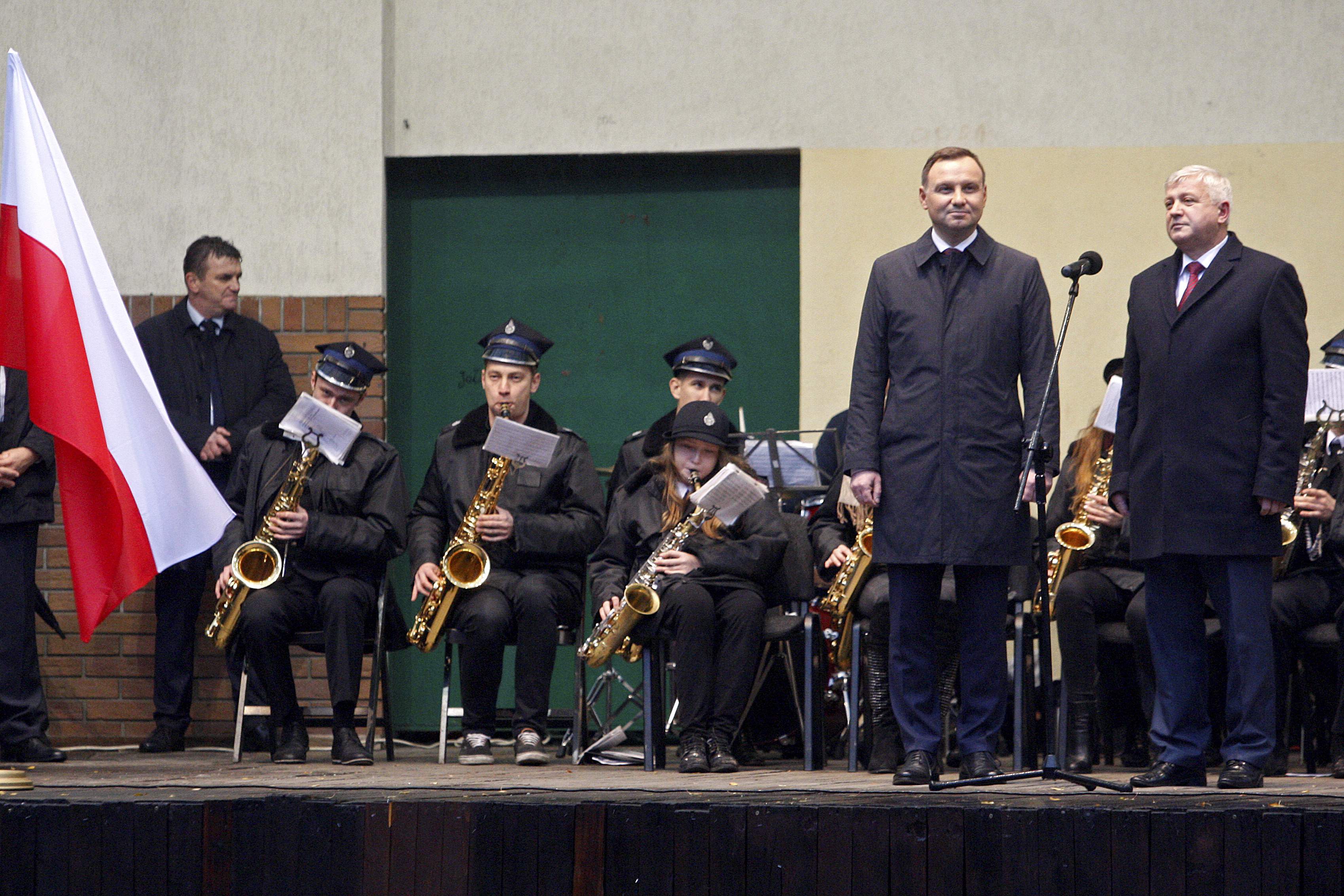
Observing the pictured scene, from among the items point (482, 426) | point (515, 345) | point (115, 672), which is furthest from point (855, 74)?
point (115, 672)

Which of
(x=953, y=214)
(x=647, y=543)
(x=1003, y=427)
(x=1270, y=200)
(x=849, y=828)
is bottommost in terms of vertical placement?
(x=849, y=828)

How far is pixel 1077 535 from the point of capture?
20.2ft

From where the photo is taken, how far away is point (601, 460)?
8008 mm

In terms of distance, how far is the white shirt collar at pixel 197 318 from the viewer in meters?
7.16

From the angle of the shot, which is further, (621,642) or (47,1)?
(47,1)

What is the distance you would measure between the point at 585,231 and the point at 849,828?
4290 millimetres

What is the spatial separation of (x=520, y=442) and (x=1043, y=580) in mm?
2392

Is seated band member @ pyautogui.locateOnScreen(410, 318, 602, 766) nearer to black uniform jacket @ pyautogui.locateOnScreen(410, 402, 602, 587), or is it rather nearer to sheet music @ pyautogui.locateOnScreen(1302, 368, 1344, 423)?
black uniform jacket @ pyautogui.locateOnScreen(410, 402, 602, 587)

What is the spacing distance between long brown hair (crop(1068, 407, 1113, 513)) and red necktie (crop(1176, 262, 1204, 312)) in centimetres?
127

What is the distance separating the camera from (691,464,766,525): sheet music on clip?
19.3 feet

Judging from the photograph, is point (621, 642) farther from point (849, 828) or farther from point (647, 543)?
point (849, 828)

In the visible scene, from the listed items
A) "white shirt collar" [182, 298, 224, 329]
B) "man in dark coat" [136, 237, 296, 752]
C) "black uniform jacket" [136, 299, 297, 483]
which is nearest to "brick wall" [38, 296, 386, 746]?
"man in dark coat" [136, 237, 296, 752]

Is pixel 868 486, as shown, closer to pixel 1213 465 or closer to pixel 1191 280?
pixel 1213 465

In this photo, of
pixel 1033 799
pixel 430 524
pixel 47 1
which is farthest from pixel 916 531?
pixel 47 1
